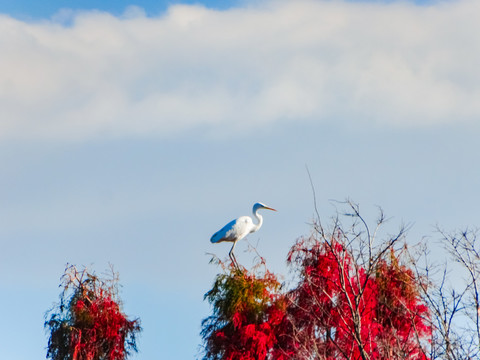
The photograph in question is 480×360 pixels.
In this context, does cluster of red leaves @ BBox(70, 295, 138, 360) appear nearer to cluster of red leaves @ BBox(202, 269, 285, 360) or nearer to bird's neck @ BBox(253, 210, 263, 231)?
cluster of red leaves @ BBox(202, 269, 285, 360)

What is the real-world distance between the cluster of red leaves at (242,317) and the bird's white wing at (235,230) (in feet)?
8.67

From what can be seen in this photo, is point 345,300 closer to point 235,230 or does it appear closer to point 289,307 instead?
point 289,307

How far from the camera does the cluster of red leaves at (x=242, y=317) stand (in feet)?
61.7

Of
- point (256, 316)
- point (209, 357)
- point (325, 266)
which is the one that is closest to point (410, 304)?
point (325, 266)

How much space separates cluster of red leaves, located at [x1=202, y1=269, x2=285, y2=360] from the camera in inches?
741

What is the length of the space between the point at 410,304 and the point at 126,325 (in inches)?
284

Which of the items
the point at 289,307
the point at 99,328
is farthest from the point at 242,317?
the point at 99,328

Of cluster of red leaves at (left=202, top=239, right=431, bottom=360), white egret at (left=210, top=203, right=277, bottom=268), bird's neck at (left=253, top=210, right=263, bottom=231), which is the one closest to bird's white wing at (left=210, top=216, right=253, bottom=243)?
white egret at (left=210, top=203, right=277, bottom=268)

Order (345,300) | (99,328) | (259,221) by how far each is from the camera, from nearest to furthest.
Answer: (345,300)
(99,328)
(259,221)

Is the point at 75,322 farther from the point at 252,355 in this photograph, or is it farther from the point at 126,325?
the point at 252,355

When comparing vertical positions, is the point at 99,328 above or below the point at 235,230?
below

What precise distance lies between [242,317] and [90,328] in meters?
3.98

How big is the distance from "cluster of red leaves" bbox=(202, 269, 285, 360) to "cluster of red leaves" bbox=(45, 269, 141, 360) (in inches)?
86.9

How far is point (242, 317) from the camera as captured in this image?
63.1ft
